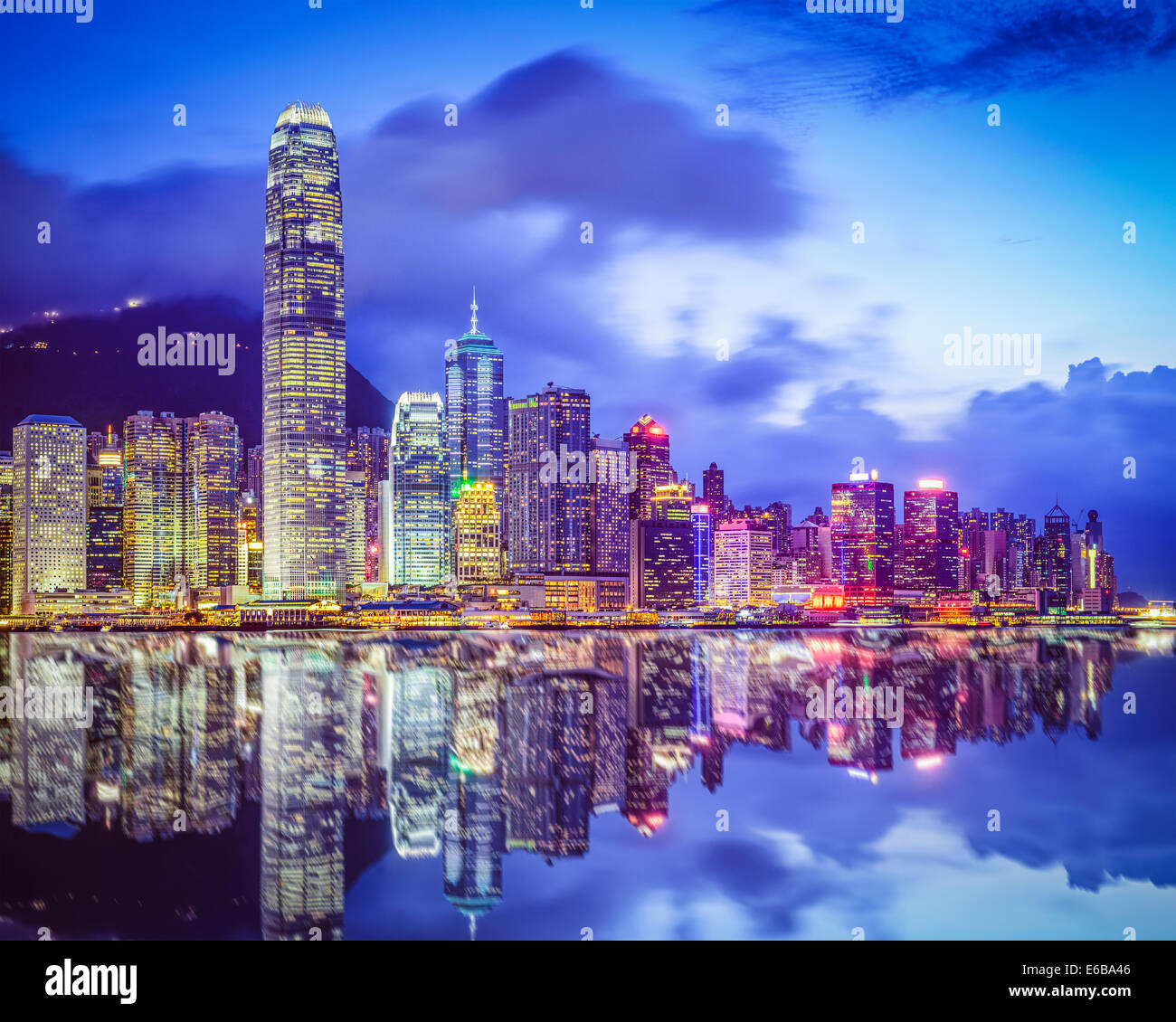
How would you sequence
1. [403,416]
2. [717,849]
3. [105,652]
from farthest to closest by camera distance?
[403,416] → [105,652] → [717,849]

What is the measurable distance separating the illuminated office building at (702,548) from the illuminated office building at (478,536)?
23534 mm

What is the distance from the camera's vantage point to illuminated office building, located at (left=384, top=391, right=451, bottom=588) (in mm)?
130250

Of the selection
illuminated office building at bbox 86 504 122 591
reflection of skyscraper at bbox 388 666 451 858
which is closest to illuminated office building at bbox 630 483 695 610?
illuminated office building at bbox 86 504 122 591

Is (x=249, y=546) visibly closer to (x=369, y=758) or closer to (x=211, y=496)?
(x=211, y=496)

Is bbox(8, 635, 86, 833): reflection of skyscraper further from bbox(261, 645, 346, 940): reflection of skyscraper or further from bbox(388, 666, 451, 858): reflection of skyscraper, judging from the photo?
bbox(388, 666, 451, 858): reflection of skyscraper

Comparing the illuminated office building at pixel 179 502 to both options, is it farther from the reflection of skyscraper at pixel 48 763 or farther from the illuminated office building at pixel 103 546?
the reflection of skyscraper at pixel 48 763

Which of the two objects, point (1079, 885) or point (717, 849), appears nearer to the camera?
point (1079, 885)

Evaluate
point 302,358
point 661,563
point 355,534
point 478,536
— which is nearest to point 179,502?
point 355,534

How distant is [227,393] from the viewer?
5305 inches

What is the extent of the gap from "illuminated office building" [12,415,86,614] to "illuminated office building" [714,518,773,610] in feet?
224

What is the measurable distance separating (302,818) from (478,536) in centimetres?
10957
